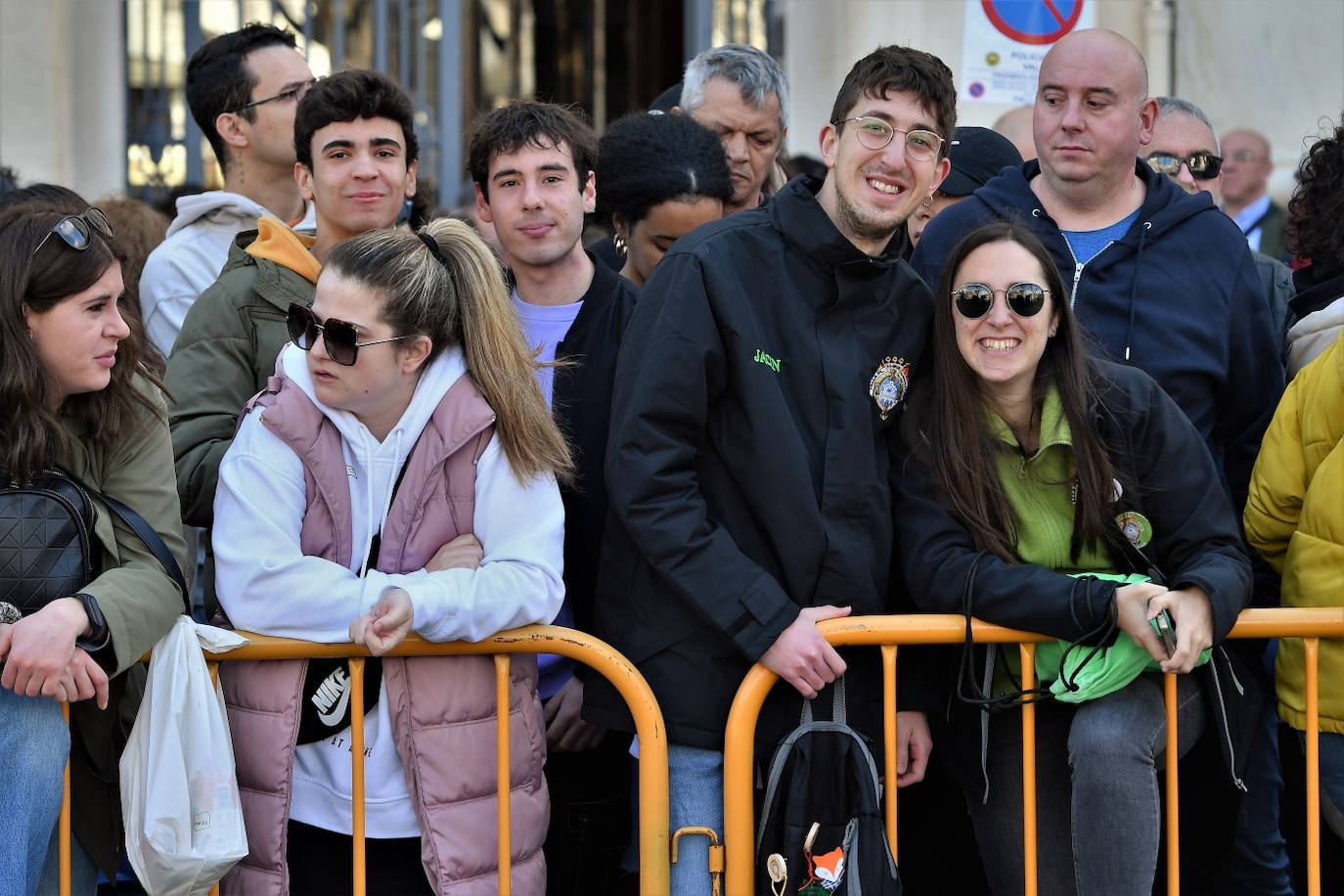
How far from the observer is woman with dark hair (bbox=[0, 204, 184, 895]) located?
10.1 feet

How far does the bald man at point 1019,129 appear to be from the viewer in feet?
19.1

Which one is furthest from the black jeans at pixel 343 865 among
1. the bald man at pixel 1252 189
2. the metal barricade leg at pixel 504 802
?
the bald man at pixel 1252 189

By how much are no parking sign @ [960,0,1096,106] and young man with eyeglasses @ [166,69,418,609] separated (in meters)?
3.22

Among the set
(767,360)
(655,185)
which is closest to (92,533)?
(767,360)

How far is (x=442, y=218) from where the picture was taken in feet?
12.4

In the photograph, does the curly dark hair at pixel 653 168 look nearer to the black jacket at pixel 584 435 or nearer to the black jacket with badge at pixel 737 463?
the black jacket at pixel 584 435

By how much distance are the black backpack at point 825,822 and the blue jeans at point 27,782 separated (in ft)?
4.68

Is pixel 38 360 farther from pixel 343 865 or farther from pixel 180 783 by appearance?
pixel 343 865

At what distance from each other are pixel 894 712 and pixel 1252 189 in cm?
518

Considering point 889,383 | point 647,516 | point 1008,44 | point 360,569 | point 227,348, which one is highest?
point 1008,44

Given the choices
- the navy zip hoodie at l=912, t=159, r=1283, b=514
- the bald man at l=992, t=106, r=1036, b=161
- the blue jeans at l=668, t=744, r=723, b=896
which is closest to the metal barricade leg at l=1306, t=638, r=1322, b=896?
the navy zip hoodie at l=912, t=159, r=1283, b=514

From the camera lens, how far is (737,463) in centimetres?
347

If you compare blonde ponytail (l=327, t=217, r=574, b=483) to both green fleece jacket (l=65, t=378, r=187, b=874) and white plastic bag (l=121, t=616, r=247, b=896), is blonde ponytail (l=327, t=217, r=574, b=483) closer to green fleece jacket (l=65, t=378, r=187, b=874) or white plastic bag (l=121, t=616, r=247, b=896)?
green fleece jacket (l=65, t=378, r=187, b=874)

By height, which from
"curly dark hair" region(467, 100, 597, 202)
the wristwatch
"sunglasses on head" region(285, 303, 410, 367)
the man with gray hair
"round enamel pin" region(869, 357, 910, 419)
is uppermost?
the man with gray hair
